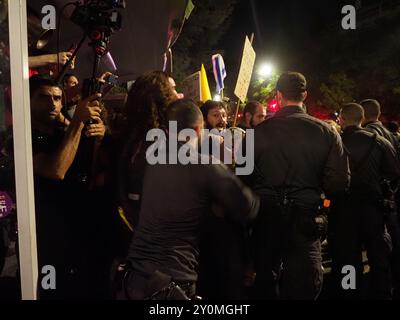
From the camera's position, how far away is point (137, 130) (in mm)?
2488

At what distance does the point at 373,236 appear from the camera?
3947 millimetres

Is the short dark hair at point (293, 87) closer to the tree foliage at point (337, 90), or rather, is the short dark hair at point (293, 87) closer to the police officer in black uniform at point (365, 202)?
the police officer in black uniform at point (365, 202)

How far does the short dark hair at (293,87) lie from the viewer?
10.4 ft

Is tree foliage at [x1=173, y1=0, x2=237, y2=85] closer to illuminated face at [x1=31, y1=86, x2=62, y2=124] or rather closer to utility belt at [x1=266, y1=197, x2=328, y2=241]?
utility belt at [x1=266, y1=197, x2=328, y2=241]

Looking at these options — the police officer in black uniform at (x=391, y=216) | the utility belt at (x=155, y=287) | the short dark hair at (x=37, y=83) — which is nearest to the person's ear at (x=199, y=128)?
the utility belt at (x=155, y=287)

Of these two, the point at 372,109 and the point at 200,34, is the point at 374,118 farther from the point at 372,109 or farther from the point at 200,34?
the point at 200,34

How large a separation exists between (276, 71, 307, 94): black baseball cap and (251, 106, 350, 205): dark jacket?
8.5 inches

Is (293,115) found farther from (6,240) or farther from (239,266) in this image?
(6,240)

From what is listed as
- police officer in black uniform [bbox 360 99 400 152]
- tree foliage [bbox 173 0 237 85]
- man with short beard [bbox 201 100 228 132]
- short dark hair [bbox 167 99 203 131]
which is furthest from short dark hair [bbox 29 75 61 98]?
tree foliage [bbox 173 0 237 85]

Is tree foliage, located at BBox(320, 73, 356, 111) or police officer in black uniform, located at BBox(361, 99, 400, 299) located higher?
tree foliage, located at BBox(320, 73, 356, 111)

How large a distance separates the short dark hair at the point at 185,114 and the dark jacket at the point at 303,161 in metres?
1.03

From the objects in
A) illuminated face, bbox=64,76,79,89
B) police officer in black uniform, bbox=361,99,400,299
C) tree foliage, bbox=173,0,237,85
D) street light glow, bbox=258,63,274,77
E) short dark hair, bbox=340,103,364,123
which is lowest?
police officer in black uniform, bbox=361,99,400,299

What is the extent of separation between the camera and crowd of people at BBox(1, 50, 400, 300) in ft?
6.97
